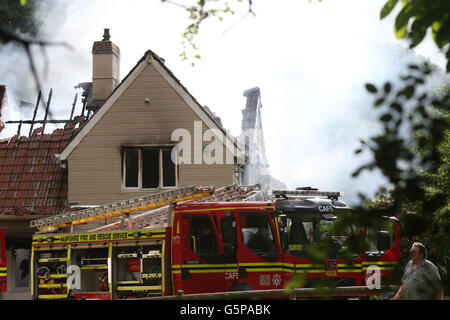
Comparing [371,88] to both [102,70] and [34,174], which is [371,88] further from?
[102,70]

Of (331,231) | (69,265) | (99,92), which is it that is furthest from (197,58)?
(99,92)

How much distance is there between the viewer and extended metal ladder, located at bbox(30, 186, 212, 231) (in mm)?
14406

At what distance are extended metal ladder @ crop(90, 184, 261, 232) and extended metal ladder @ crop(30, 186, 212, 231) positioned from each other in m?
0.22

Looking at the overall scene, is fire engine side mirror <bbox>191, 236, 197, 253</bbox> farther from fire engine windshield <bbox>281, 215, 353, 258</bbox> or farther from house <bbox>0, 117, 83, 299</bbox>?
house <bbox>0, 117, 83, 299</bbox>

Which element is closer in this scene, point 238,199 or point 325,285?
point 325,285

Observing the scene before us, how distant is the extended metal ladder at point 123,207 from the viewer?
1441cm

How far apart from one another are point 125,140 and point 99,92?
320 centimetres

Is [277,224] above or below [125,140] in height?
below

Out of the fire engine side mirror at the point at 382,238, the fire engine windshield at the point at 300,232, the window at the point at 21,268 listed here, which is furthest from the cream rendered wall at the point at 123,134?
the fire engine side mirror at the point at 382,238

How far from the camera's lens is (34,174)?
22859mm

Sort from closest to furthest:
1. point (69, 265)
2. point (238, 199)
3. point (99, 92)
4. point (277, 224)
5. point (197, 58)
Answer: point (197, 58) < point (277, 224) < point (69, 265) < point (238, 199) < point (99, 92)

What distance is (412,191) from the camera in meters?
3.12

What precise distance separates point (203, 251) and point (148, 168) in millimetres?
8592

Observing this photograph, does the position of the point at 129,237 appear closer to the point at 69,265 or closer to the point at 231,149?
the point at 69,265
